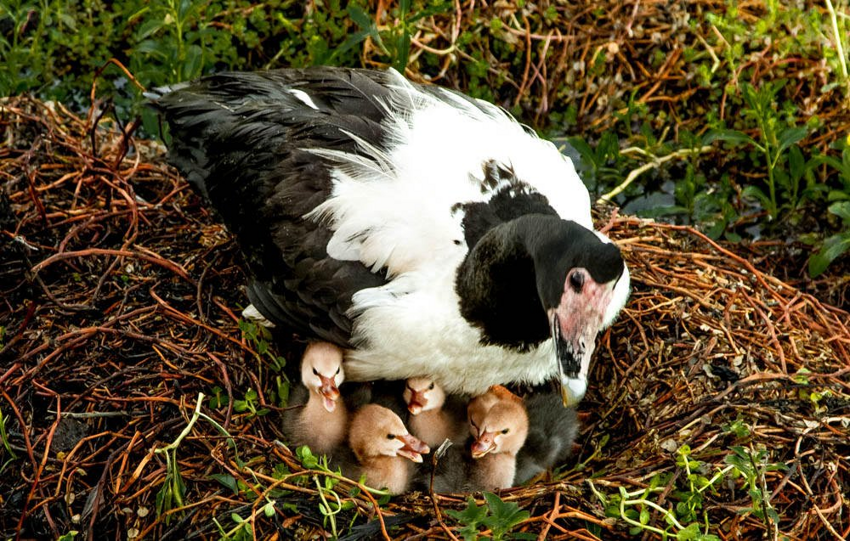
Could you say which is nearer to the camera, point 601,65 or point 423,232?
point 423,232

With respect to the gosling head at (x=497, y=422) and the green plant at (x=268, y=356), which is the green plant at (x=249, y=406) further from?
the gosling head at (x=497, y=422)

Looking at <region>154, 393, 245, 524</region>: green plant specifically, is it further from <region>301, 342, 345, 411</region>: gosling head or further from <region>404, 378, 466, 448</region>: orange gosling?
<region>404, 378, 466, 448</region>: orange gosling

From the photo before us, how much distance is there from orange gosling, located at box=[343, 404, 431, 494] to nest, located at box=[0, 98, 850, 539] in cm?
11

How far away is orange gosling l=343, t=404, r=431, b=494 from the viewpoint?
452 cm

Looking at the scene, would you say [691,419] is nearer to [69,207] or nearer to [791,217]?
[791,217]

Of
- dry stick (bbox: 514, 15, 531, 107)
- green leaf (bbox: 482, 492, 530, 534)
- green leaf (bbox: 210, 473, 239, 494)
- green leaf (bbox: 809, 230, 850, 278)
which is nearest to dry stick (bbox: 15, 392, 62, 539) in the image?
green leaf (bbox: 210, 473, 239, 494)

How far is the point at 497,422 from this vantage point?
4.57 m

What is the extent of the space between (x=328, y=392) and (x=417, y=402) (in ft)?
1.24

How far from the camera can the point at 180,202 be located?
18.7 feet

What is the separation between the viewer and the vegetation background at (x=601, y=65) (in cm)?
597

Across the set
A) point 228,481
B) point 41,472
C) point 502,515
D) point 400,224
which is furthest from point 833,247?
point 41,472

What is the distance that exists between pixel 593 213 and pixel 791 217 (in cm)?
110

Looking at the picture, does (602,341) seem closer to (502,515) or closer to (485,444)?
(485,444)

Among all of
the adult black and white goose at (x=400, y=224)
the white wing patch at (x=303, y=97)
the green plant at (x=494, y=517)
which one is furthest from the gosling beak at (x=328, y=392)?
the white wing patch at (x=303, y=97)
